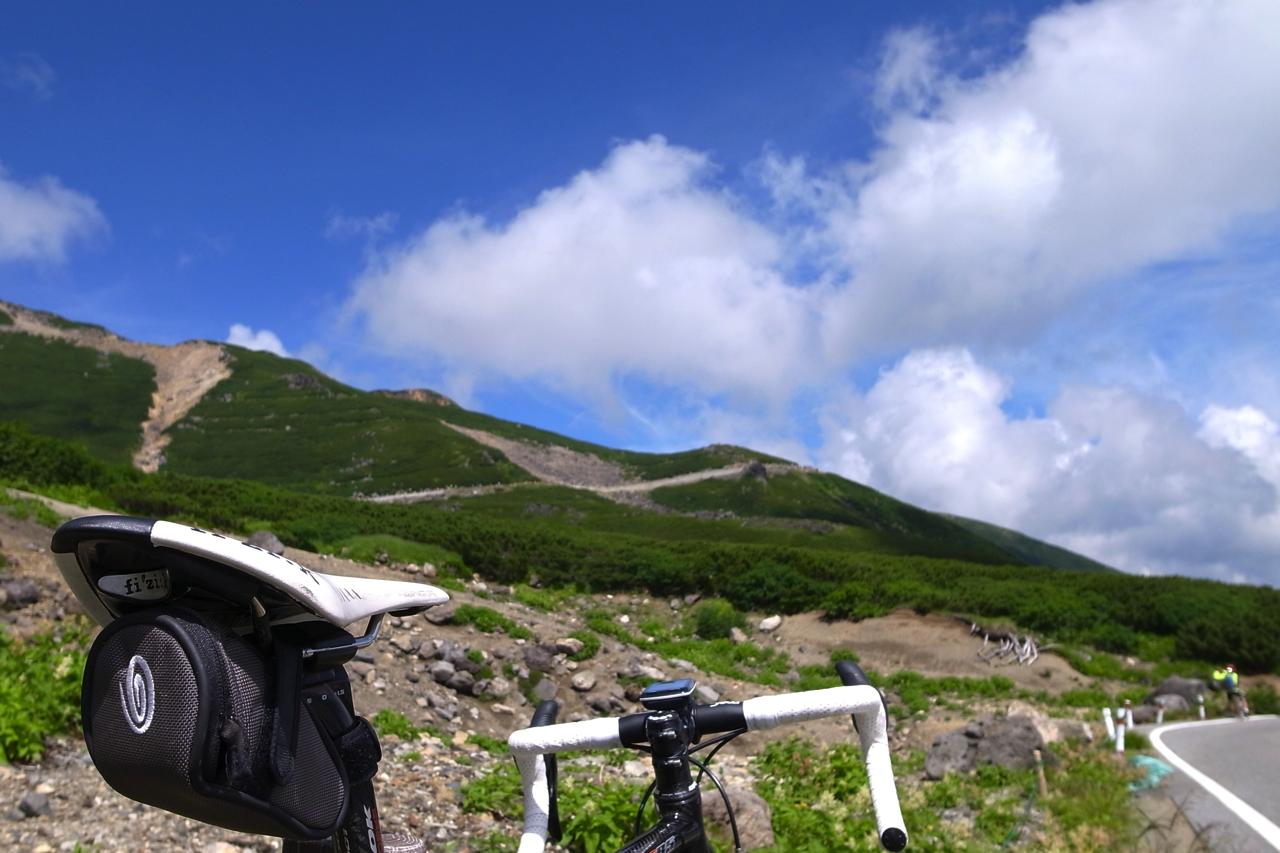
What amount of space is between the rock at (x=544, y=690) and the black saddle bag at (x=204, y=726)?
12034mm

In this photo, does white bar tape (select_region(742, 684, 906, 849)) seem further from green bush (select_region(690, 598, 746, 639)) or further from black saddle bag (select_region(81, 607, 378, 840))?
green bush (select_region(690, 598, 746, 639))

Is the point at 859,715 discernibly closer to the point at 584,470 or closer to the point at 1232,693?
the point at 1232,693

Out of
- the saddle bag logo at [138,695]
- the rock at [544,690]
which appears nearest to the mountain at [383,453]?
the rock at [544,690]

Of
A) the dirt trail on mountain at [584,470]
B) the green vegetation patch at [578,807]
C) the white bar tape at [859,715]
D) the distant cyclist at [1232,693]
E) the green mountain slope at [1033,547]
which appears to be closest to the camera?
the white bar tape at [859,715]

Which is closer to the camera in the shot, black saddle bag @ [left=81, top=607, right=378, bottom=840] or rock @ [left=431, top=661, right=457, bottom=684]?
black saddle bag @ [left=81, top=607, right=378, bottom=840]

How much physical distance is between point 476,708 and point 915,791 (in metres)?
6.36

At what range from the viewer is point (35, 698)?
6551 mm

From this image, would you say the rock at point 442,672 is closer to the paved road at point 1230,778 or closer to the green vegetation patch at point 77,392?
the paved road at point 1230,778

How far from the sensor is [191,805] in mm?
1593

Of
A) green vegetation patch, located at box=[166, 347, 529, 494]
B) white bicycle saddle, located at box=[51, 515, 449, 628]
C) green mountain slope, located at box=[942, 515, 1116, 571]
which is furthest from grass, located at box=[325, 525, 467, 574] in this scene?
green mountain slope, located at box=[942, 515, 1116, 571]

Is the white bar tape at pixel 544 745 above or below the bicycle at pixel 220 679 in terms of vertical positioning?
below

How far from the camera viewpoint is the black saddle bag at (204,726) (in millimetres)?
1565

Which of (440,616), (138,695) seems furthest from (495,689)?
(138,695)

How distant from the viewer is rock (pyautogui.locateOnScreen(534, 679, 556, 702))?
44.2ft
